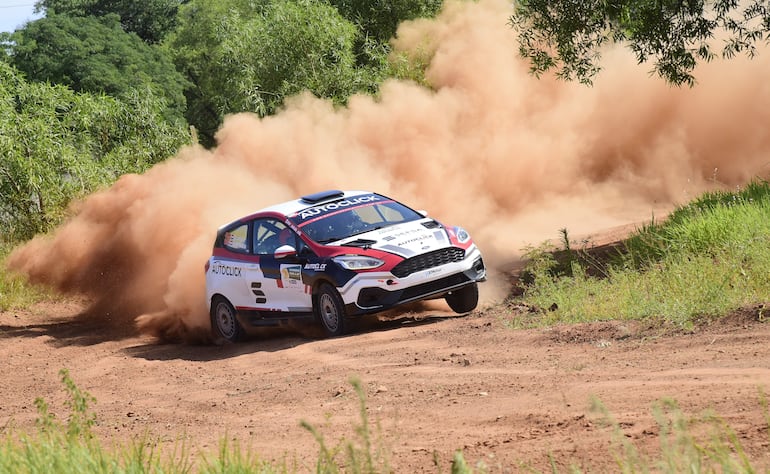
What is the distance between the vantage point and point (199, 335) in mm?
15453

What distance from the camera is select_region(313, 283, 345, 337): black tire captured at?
12680 mm

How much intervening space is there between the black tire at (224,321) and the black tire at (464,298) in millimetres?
2857

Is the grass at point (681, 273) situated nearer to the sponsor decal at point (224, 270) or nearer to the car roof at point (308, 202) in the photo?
the car roof at point (308, 202)

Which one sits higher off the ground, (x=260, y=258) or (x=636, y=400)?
(x=260, y=258)

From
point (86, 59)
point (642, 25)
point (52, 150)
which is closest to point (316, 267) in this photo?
point (642, 25)

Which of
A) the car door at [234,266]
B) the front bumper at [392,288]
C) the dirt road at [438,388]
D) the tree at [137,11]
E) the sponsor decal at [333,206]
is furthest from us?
the tree at [137,11]

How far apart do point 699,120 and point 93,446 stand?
21.3 meters

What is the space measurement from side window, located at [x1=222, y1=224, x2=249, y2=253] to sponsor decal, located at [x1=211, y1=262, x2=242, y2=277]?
23 centimetres

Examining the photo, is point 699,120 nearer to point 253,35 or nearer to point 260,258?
point 253,35

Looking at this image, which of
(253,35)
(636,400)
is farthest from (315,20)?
(636,400)

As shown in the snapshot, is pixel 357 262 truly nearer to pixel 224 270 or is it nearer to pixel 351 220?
pixel 351 220

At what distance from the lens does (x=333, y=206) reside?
45.6 ft

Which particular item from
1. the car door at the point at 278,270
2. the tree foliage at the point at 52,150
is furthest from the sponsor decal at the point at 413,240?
the tree foliage at the point at 52,150

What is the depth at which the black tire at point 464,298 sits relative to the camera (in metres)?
13.4
